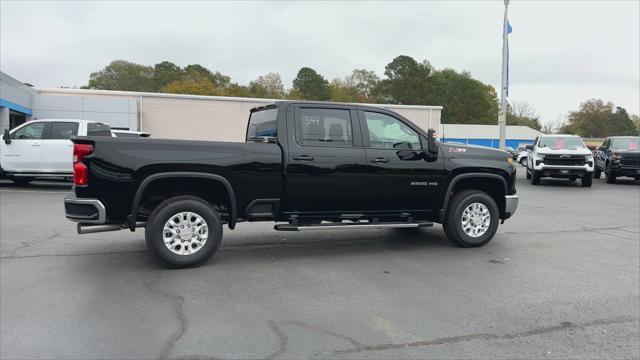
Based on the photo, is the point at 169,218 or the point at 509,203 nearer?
the point at 169,218

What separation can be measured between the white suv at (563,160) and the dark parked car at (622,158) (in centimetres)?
205

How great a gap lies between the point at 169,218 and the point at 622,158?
18988mm

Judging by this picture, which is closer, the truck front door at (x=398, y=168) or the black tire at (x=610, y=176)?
the truck front door at (x=398, y=168)

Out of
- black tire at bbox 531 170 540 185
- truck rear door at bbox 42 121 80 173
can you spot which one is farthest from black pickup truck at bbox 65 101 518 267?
black tire at bbox 531 170 540 185

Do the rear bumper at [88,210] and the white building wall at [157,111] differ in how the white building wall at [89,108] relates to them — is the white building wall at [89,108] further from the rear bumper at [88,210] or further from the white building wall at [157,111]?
the rear bumper at [88,210]

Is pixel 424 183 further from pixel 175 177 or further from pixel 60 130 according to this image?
pixel 60 130

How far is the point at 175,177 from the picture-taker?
5875 millimetres

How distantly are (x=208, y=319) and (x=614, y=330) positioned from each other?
346cm

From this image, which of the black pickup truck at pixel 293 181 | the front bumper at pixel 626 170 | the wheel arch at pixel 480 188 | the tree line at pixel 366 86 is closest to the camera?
the black pickup truck at pixel 293 181

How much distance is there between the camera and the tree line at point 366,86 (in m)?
79.1

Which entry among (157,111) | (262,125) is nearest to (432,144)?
(262,125)

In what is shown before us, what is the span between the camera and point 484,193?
7.38 meters

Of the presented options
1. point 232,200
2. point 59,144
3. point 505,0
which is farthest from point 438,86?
point 232,200

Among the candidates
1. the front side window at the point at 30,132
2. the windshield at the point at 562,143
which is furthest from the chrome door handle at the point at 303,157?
Answer: the windshield at the point at 562,143
